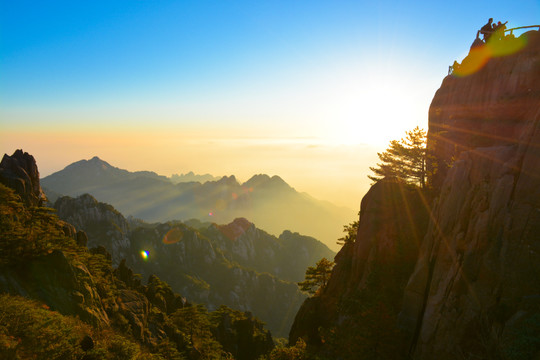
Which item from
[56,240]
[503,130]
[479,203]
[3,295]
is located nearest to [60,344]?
[3,295]

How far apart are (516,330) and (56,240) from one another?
4028 centimetres

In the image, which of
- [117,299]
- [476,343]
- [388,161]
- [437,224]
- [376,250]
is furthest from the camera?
[388,161]

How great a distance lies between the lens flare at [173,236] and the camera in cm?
15362

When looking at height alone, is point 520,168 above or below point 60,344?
above

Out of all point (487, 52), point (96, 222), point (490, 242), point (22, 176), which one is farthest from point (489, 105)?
point (96, 222)

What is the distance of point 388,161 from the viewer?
40.0 meters

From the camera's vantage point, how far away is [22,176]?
42.2 metres

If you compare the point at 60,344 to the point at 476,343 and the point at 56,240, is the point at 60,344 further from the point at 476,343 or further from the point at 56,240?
the point at 476,343

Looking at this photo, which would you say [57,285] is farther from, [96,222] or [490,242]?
[96,222]

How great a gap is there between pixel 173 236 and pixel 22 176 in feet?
401

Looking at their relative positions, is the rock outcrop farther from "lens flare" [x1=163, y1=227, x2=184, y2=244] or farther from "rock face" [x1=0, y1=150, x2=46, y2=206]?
"lens flare" [x1=163, y1=227, x2=184, y2=244]

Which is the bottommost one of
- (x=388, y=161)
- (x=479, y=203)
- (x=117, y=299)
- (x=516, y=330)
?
(x=117, y=299)

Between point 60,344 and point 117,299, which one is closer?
point 60,344

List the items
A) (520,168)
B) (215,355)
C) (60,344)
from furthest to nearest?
(215,355) < (520,168) < (60,344)
